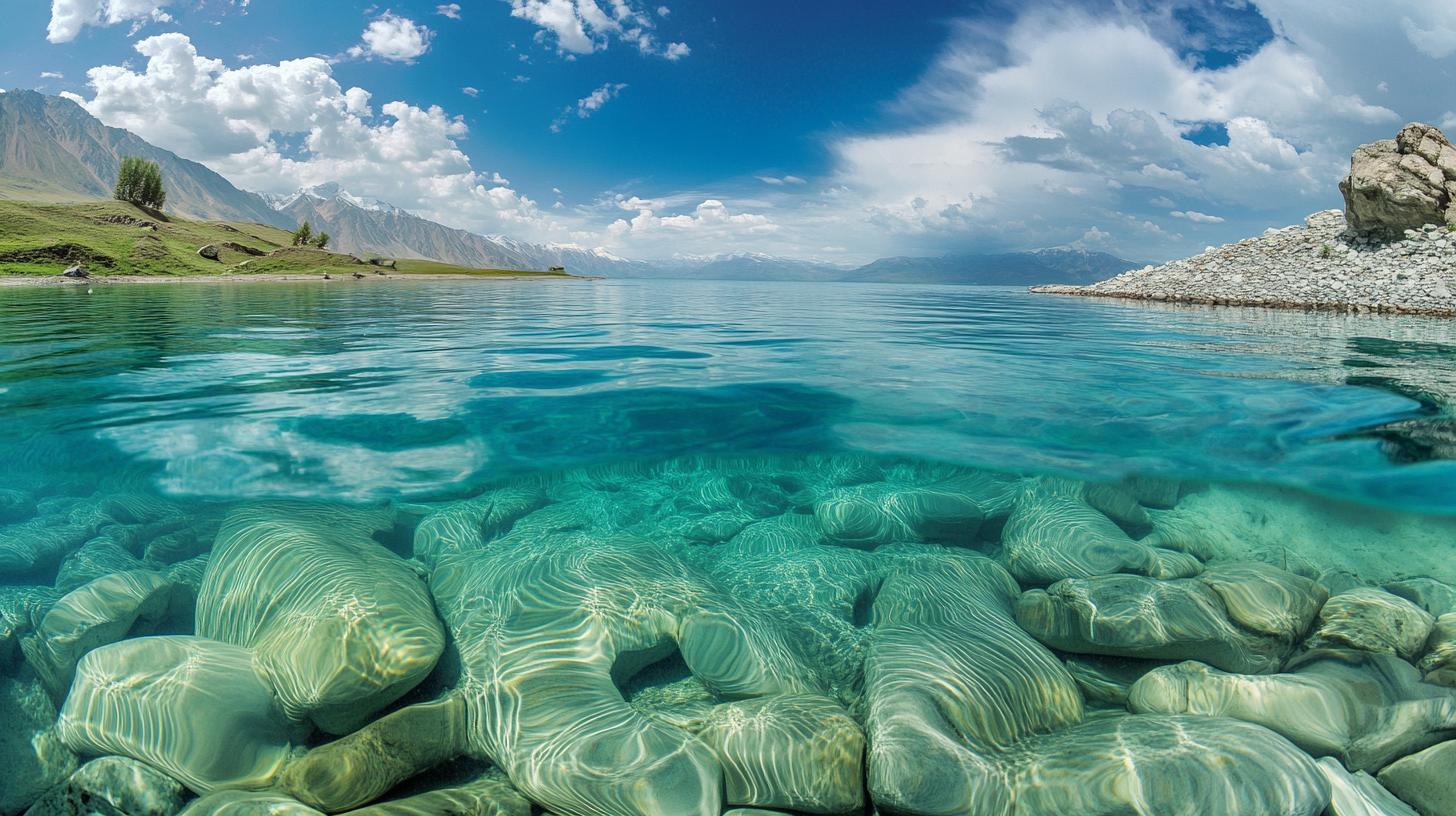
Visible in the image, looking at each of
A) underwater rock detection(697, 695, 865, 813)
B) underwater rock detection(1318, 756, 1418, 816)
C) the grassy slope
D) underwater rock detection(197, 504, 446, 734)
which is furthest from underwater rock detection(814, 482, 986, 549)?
the grassy slope

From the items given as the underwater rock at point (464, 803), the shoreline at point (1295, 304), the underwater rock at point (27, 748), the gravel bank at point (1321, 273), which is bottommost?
the underwater rock at point (27, 748)

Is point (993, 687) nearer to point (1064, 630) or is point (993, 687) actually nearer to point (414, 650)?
point (1064, 630)

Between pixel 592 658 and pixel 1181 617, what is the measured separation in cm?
470

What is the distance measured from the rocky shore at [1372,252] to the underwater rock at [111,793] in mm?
37723

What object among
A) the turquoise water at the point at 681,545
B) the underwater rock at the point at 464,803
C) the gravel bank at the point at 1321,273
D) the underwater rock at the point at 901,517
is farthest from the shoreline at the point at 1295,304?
the underwater rock at the point at 464,803

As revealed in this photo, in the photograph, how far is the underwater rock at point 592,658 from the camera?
356 centimetres

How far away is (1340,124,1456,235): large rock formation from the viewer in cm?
3048

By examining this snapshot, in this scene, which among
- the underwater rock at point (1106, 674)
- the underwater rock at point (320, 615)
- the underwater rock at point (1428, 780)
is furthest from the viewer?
the underwater rock at point (1106, 674)

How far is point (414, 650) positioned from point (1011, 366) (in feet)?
38.1

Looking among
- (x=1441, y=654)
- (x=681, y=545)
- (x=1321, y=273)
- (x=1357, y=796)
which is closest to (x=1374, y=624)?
(x=1441, y=654)

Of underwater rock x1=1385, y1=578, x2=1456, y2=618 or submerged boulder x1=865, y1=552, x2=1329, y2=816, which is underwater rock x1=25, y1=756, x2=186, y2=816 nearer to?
submerged boulder x1=865, y1=552, x2=1329, y2=816

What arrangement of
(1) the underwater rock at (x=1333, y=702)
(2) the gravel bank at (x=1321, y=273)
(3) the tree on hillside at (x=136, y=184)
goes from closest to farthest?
1. (1) the underwater rock at (x=1333, y=702)
2. (2) the gravel bank at (x=1321, y=273)
3. (3) the tree on hillside at (x=136, y=184)

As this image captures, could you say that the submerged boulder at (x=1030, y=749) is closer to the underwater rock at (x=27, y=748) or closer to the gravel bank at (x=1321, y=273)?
the underwater rock at (x=27, y=748)

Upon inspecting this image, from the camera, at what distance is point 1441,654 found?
4.38 m
